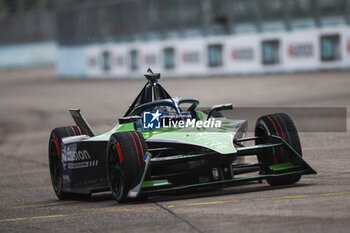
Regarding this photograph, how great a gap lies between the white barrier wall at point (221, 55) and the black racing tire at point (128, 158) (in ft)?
75.1

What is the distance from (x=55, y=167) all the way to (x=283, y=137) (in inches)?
133

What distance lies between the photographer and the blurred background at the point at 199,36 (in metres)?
32.9

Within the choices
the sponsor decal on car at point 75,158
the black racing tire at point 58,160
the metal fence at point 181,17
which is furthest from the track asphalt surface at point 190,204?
the metal fence at point 181,17

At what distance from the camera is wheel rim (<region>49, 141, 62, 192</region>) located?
11180mm

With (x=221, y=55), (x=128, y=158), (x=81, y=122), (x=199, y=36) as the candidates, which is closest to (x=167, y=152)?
(x=128, y=158)

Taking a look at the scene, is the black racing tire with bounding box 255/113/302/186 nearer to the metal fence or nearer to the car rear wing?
the car rear wing

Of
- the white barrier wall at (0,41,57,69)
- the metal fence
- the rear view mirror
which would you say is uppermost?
the metal fence

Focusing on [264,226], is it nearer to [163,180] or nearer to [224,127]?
[163,180]

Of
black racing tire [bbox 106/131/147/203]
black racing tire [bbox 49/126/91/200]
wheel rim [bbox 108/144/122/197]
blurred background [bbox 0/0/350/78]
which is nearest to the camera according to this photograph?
black racing tire [bbox 106/131/147/203]

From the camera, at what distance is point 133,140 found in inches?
363

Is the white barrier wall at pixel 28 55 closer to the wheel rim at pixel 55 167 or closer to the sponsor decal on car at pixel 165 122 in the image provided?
the wheel rim at pixel 55 167

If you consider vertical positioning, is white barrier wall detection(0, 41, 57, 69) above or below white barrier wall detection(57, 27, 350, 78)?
below

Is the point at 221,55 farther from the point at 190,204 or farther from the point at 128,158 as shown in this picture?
the point at 190,204

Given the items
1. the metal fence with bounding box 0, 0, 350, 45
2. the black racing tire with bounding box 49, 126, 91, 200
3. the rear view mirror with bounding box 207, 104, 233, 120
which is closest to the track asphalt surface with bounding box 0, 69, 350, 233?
the black racing tire with bounding box 49, 126, 91, 200
